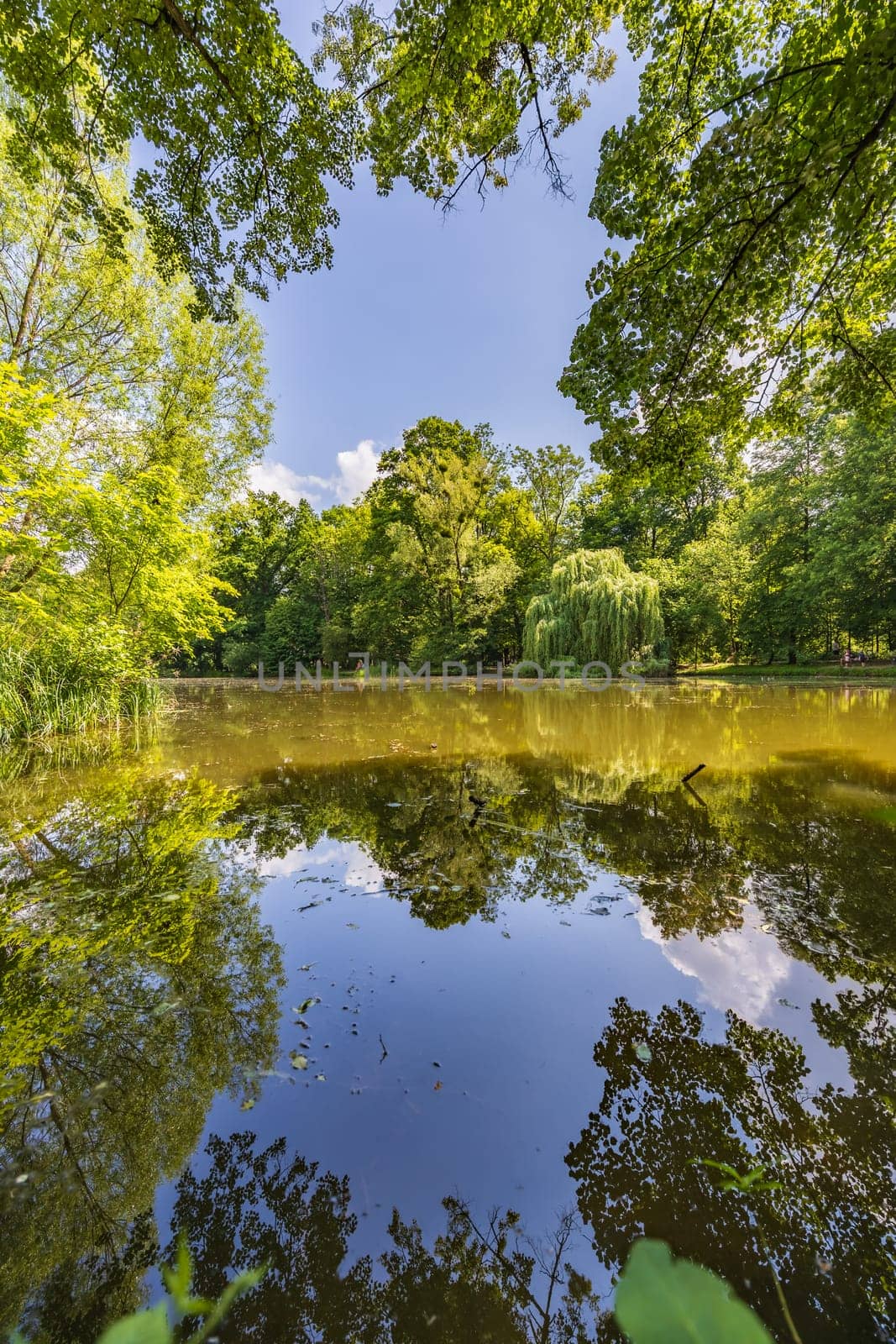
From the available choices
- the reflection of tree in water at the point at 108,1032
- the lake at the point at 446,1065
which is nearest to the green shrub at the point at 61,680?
the lake at the point at 446,1065

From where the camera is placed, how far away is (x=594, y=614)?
20062 mm

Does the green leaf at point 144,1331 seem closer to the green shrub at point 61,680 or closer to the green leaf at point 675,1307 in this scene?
the green leaf at point 675,1307

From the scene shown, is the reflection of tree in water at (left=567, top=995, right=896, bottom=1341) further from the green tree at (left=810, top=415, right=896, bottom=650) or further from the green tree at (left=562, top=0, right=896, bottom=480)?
the green tree at (left=810, top=415, right=896, bottom=650)

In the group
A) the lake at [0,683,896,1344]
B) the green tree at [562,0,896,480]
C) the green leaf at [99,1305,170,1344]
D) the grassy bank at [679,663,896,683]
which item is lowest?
the lake at [0,683,896,1344]

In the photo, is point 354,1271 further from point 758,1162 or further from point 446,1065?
point 758,1162

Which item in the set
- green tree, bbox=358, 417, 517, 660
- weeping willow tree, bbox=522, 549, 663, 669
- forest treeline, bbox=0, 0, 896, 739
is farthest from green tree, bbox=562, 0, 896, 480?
green tree, bbox=358, 417, 517, 660

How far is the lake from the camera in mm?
1376

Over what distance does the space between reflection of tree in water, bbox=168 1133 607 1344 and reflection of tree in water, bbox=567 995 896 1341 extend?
0.72ft

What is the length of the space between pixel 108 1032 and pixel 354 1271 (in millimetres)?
1371

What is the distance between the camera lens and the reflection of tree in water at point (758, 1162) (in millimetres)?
1333

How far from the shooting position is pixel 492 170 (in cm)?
529

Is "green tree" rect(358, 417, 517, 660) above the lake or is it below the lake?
above

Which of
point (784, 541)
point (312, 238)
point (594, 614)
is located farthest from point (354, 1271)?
point (784, 541)

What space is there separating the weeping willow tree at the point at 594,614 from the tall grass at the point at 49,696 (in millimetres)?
15487
